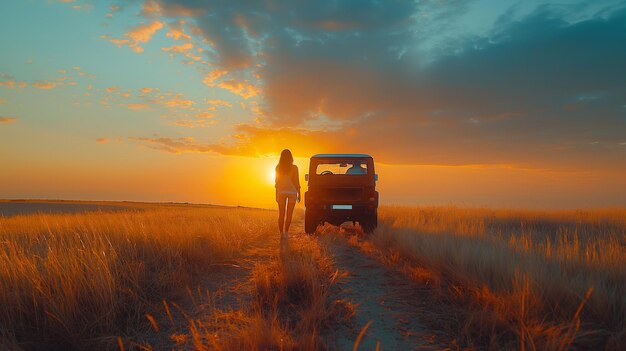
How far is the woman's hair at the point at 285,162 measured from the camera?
1002 centimetres

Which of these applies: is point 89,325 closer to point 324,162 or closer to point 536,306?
point 536,306

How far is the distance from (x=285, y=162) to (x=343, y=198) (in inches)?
99.3

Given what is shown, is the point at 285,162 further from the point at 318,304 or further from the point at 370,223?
the point at 318,304

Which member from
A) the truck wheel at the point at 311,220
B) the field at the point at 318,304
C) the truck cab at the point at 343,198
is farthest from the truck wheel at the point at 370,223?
the field at the point at 318,304

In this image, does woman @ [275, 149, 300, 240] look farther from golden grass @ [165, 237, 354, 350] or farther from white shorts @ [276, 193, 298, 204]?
golden grass @ [165, 237, 354, 350]

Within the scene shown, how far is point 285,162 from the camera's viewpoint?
10.0m

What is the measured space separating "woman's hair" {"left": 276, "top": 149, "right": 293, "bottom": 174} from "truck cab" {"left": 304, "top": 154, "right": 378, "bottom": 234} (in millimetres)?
1823

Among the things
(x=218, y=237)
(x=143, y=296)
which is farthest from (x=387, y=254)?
(x=143, y=296)

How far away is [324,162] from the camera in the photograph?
12.5 metres

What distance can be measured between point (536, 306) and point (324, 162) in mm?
9181

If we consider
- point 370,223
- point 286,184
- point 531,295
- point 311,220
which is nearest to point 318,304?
point 531,295

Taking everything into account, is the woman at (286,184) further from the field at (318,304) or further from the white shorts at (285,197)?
the field at (318,304)

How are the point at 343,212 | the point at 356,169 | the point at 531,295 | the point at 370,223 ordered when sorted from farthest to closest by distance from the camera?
the point at 356,169 < the point at 370,223 < the point at 343,212 < the point at 531,295

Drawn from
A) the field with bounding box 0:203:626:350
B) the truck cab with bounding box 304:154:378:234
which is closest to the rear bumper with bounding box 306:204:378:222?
the truck cab with bounding box 304:154:378:234
